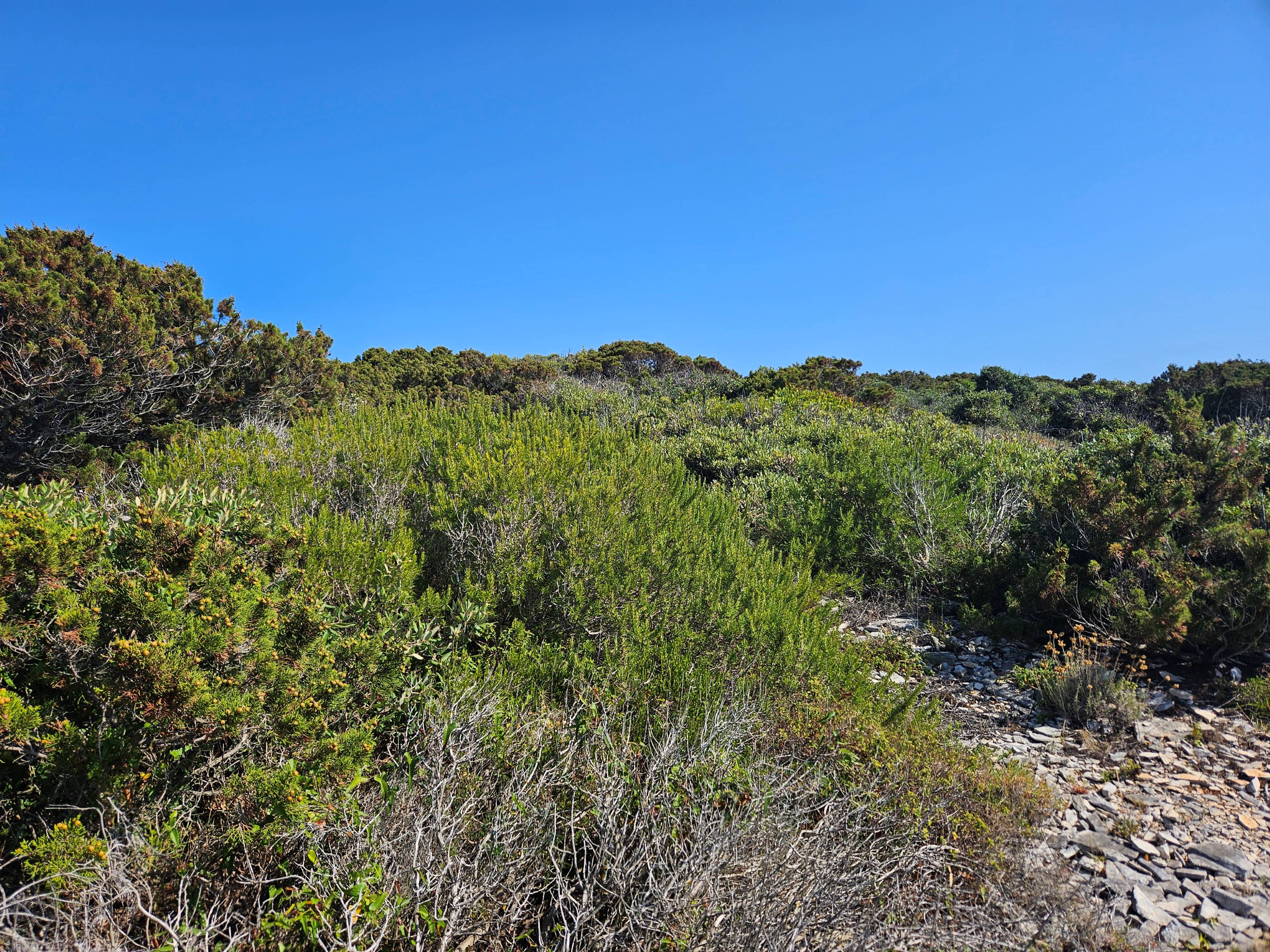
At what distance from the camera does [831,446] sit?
9.30m

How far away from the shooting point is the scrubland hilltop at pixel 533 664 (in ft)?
6.79

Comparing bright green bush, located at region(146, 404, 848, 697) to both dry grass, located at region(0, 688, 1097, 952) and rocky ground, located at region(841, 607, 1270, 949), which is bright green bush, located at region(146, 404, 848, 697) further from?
rocky ground, located at region(841, 607, 1270, 949)

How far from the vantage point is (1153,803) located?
341 centimetres

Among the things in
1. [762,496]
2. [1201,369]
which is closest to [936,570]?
[762,496]

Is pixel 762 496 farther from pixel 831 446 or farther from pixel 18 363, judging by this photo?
pixel 18 363

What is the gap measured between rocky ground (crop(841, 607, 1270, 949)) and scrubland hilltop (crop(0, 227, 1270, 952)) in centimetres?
13

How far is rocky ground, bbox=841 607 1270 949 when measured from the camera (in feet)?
8.78

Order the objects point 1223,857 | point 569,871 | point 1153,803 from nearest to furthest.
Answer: point 569,871 → point 1223,857 → point 1153,803

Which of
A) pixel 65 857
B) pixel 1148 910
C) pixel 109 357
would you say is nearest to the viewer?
pixel 65 857

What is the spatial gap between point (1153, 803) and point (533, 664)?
11.3 ft

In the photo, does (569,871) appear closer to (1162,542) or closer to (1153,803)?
(1153,803)

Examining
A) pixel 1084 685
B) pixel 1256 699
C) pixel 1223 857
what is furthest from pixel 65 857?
pixel 1256 699

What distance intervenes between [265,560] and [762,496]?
19.5 feet

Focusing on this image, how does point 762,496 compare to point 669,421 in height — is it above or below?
below
